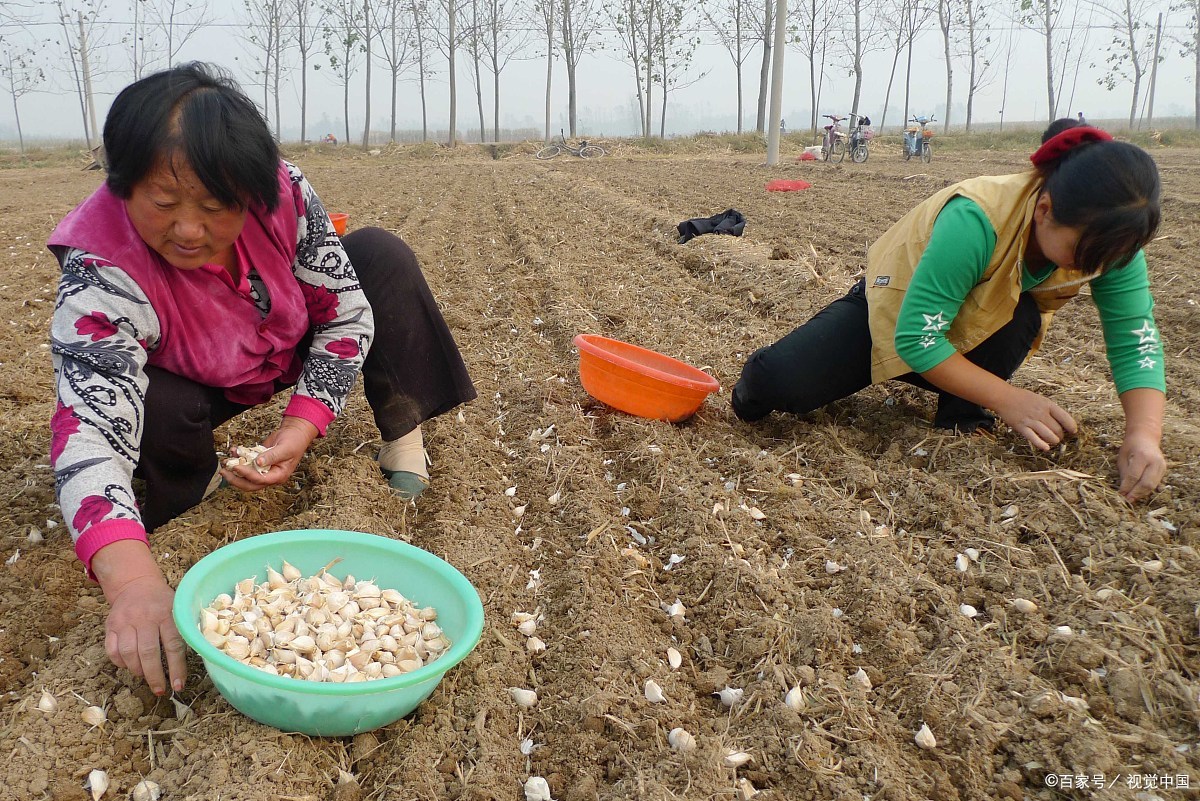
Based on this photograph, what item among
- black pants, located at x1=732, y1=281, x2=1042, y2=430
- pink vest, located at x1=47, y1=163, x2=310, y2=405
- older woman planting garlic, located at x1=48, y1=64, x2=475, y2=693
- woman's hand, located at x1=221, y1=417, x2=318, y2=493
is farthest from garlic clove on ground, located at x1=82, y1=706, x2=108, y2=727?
black pants, located at x1=732, y1=281, x2=1042, y2=430

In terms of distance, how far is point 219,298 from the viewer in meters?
1.83

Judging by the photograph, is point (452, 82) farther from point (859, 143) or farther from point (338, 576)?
point (338, 576)

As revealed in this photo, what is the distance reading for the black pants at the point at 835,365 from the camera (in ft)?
8.30

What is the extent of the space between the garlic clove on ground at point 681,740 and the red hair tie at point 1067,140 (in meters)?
1.71

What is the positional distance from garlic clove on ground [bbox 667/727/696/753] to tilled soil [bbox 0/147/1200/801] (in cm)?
3

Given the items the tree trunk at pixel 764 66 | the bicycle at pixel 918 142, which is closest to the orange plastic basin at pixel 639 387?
the bicycle at pixel 918 142

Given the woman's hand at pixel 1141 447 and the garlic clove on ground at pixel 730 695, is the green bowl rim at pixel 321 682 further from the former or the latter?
the woman's hand at pixel 1141 447

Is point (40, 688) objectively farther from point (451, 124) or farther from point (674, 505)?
point (451, 124)

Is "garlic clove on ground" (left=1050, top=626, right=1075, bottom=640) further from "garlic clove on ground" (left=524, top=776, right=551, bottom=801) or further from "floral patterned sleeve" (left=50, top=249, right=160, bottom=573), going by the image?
"floral patterned sleeve" (left=50, top=249, right=160, bottom=573)

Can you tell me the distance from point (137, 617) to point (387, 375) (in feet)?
3.52

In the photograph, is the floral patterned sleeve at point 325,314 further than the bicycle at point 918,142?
No

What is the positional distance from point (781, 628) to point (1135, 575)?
86 centimetres

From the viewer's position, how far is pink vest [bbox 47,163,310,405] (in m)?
1.59

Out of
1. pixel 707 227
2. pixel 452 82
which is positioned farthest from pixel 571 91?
pixel 707 227
